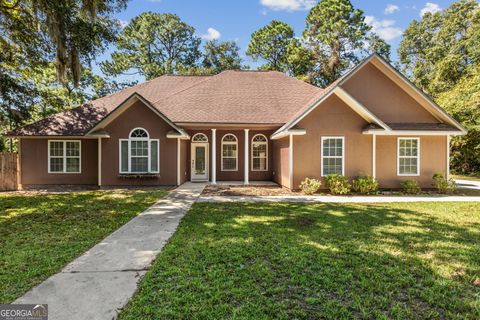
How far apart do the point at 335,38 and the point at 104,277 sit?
33797mm

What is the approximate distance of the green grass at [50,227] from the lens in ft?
13.5

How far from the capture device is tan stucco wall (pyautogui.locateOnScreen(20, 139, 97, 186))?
14.1 m

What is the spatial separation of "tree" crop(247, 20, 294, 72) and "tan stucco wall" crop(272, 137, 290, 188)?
2187 cm

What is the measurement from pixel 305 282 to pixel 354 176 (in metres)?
9.93

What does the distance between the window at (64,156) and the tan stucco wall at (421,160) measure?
1540cm

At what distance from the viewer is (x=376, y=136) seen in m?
12.8

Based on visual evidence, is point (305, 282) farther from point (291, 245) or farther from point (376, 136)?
point (376, 136)

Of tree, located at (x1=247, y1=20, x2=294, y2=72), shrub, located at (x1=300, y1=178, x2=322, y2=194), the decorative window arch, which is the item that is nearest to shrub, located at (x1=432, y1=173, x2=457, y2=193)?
shrub, located at (x1=300, y1=178, x2=322, y2=194)

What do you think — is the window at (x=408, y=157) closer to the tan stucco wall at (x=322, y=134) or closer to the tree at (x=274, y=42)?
the tan stucco wall at (x=322, y=134)

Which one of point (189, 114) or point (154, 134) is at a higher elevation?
point (189, 114)

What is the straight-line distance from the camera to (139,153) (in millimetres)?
13539

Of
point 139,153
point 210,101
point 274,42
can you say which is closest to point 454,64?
point 274,42

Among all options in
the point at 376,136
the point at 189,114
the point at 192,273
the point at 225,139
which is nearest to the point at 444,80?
the point at 376,136

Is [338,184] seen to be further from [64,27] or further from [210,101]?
[64,27]
